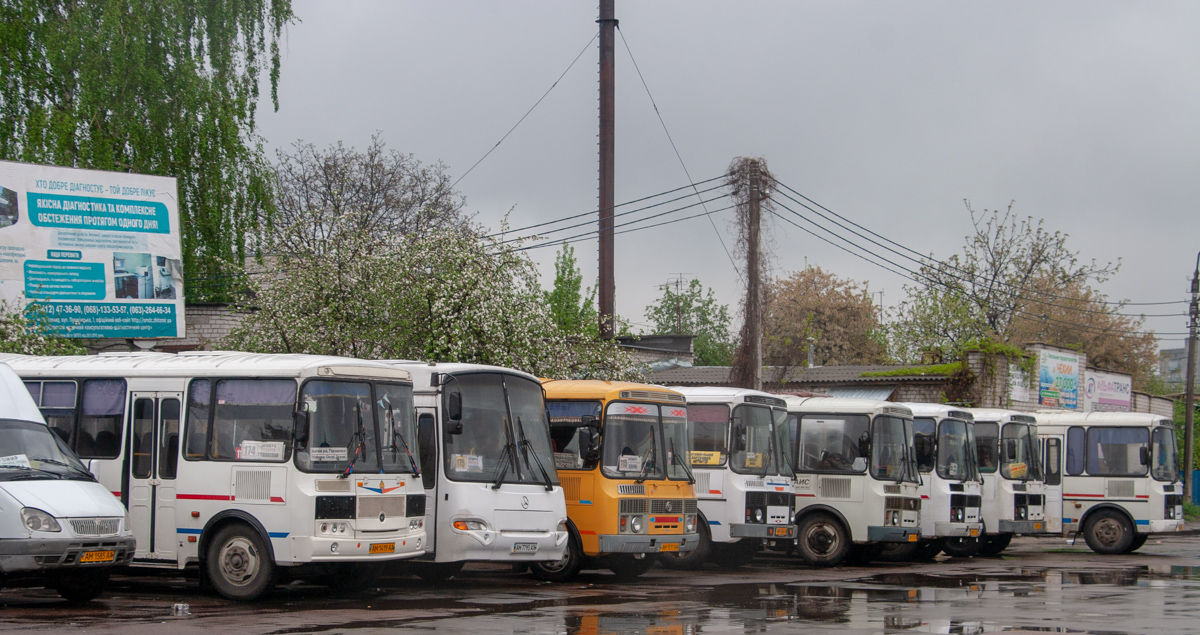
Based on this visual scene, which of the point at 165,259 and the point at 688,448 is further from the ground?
the point at 165,259

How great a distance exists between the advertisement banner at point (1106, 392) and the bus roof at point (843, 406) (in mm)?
24463

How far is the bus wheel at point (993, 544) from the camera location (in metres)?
24.3

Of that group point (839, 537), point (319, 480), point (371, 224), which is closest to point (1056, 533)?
point (839, 537)

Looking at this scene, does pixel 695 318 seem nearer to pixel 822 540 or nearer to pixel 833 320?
pixel 833 320

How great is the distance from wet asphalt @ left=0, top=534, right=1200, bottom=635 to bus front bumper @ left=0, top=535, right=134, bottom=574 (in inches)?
17.8

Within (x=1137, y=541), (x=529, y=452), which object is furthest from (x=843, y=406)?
(x=1137, y=541)

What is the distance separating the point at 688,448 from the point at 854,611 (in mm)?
4584

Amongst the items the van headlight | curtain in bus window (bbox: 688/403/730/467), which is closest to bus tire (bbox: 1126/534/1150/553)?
curtain in bus window (bbox: 688/403/730/467)

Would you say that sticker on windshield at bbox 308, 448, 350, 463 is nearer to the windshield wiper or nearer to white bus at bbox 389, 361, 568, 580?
white bus at bbox 389, 361, 568, 580

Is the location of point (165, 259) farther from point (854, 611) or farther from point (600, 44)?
point (854, 611)

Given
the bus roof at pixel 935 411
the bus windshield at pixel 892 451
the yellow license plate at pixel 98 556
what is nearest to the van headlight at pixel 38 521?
the yellow license plate at pixel 98 556

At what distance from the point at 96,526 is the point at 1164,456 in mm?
20655

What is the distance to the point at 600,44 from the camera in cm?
2975

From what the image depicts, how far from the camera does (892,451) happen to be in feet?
64.9
